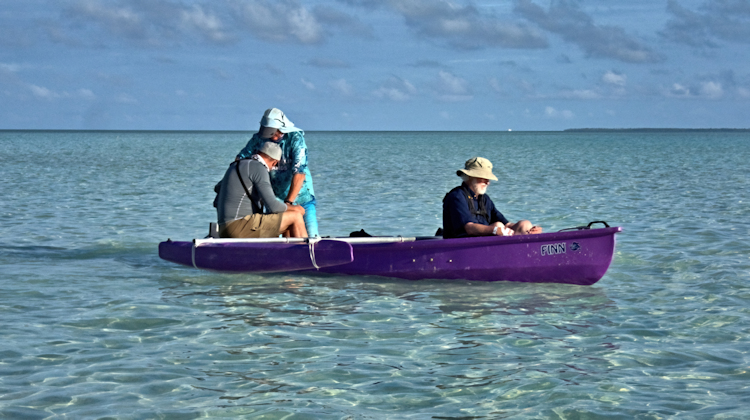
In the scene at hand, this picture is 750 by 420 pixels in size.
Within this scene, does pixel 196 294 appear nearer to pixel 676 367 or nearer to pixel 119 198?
pixel 676 367

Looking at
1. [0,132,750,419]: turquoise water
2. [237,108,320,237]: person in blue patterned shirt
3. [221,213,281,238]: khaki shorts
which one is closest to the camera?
[0,132,750,419]: turquoise water

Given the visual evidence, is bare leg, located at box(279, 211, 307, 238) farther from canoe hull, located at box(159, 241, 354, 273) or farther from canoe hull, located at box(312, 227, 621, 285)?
canoe hull, located at box(312, 227, 621, 285)

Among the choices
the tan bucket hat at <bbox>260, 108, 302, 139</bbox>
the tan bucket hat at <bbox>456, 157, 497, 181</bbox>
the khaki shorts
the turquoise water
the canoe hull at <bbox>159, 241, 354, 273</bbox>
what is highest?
the tan bucket hat at <bbox>260, 108, 302, 139</bbox>

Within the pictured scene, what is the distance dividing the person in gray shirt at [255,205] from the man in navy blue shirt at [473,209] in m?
2.02

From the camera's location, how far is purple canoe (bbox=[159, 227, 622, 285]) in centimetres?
949

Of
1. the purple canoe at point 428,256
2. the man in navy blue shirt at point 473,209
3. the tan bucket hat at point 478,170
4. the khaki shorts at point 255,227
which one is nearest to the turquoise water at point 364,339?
the purple canoe at point 428,256

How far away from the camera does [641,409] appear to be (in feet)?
18.3

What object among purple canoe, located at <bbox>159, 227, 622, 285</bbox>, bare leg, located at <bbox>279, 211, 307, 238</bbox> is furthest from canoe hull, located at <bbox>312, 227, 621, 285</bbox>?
bare leg, located at <bbox>279, 211, 307, 238</bbox>

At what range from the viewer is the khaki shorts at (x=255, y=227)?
33.8ft

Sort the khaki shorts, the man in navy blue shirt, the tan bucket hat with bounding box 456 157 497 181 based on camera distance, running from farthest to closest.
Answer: the khaki shorts
the man in navy blue shirt
the tan bucket hat with bounding box 456 157 497 181

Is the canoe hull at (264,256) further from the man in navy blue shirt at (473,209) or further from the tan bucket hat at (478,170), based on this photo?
the tan bucket hat at (478,170)

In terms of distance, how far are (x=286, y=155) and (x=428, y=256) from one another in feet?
7.16

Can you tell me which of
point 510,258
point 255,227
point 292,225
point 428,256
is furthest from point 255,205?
point 510,258

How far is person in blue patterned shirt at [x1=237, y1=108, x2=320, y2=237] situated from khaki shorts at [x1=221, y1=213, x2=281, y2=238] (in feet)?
1.04
